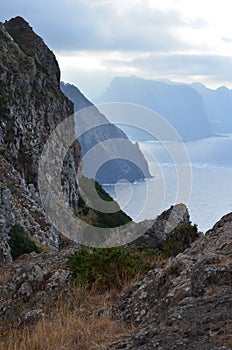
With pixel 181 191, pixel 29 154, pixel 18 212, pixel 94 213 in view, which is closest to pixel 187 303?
pixel 18 212

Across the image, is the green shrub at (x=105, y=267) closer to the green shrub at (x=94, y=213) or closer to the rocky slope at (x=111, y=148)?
the green shrub at (x=94, y=213)

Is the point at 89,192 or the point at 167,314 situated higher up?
the point at 89,192

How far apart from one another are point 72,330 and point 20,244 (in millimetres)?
21452

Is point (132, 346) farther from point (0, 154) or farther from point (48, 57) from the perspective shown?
point (48, 57)

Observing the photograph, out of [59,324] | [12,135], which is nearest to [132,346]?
[59,324]

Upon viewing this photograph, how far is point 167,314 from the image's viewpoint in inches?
257

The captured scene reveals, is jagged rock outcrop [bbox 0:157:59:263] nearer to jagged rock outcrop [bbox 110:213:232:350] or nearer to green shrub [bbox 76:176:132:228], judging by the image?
green shrub [bbox 76:176:132:228]

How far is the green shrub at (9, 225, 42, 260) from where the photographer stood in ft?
89.1

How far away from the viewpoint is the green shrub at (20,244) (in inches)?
1069

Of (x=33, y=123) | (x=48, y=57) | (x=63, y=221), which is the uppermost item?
(x=48, y=57)

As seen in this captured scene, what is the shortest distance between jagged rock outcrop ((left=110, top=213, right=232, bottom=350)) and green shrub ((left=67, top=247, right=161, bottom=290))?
955 millimetres

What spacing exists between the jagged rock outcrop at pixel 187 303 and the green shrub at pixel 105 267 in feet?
3.13

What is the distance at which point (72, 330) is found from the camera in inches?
267

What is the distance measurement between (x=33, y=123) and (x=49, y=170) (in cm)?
490
